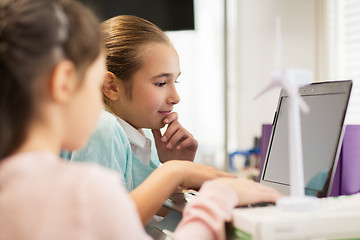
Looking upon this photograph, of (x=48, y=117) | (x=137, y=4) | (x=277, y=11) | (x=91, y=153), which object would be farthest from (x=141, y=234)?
(x=277, y=11)

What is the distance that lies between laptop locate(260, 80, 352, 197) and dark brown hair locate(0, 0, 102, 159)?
1.72 ft

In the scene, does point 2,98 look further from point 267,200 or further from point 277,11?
point 277,11

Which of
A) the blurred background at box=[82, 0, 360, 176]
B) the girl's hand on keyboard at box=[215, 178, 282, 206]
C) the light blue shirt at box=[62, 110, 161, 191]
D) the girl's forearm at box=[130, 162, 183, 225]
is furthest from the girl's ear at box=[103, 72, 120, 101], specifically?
the blurred background at box=[82, 0, 360, 176]

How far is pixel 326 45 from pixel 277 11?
39cm

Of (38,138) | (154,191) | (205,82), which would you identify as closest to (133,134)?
(154,191)

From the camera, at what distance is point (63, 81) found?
61 centimetres

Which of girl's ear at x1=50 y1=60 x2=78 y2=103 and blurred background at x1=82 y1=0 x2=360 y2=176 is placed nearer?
girl's ear at x1=50 y1=60 x2=78 y2=103

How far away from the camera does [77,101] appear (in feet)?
2.09

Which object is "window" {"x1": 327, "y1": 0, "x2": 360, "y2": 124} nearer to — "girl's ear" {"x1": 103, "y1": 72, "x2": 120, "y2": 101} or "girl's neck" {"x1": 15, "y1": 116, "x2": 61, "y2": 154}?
"girl's ear" {"x1": 103, "y1": 72, "x2": 120, "y2": 101}

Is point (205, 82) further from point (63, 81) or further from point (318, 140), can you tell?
point (63, 81)

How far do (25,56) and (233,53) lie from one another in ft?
8.97

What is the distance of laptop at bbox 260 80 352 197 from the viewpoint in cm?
89

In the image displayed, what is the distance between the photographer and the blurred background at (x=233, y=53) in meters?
3.04

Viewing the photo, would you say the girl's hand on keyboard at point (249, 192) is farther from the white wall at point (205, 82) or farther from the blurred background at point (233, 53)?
the white wall at point (205, 82)
